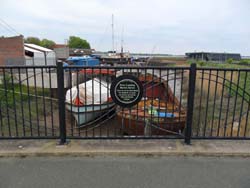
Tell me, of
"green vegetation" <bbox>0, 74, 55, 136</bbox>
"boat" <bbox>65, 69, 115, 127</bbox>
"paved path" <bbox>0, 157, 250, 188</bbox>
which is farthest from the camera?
"boat" <bbox>65, 69, 115, 127</bbox>

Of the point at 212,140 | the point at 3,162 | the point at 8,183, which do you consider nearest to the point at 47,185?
the point at 8,183

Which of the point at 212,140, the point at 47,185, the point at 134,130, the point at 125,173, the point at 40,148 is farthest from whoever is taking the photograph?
the point at 134,130

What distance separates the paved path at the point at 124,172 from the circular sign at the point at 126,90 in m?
0.85

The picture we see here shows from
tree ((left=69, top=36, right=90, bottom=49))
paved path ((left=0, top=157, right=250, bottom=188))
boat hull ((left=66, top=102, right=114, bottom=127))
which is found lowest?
boat hull ((left=66, top=102, right=114, bottom=127))

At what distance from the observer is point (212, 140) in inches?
137

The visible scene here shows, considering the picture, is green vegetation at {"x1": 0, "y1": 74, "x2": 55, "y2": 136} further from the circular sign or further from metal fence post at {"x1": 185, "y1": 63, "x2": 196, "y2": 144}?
metal fence post at {"x1": 185, "y1": 63, "x2": 196, "y2": 144}

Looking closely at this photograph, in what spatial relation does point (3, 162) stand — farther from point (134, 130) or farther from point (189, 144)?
point (134, 130)

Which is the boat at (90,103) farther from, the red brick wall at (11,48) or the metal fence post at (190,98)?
the red brick wall at (11,48)

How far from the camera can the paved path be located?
7.81 ft

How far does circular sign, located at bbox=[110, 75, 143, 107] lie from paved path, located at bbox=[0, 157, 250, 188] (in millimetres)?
851

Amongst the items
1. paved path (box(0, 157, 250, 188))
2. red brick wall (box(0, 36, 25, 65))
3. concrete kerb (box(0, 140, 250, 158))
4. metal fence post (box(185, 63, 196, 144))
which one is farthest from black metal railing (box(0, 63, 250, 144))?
red brick wall (box(0, 36, 25, 65))

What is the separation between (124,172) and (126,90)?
1.18m

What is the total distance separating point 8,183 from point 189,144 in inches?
99.1

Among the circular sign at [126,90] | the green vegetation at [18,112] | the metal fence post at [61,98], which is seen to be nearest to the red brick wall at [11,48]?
the green vegetation at [18,112]
